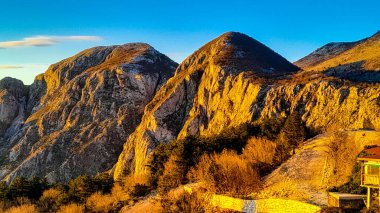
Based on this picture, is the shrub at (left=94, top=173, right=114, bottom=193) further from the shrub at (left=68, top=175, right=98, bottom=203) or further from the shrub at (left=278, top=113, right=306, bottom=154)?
the shrub at (left=278, top=113, right=306, bottom=154)

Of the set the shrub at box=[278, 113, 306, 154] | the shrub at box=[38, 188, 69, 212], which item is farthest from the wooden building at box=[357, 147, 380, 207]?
the shrub at box=[38, 188, 69, 212]

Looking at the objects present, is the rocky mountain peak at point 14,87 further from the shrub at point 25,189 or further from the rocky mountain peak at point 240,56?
the shrub at point 25,189

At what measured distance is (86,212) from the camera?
48.2m

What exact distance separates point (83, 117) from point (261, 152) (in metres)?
79.0

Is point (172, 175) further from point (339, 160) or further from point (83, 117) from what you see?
point (83, 117)

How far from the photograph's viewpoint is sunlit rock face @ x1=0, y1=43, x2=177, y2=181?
10500 centimetres

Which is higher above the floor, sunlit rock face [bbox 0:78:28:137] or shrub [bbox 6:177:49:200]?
sunlit rock face [bbox 0:78:28:137]

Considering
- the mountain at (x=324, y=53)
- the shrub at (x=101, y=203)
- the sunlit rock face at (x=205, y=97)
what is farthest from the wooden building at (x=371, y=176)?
the mountain at (x=324, y=53)

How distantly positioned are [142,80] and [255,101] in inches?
1995

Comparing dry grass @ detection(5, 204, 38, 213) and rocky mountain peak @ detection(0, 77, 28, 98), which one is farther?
rocky mountain peak @ detection(0, 77, 28, 98)

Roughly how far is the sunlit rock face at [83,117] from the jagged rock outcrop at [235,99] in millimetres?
13949

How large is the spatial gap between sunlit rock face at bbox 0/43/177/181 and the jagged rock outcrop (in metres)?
13.9

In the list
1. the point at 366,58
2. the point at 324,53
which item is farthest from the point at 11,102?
the point at 366,58

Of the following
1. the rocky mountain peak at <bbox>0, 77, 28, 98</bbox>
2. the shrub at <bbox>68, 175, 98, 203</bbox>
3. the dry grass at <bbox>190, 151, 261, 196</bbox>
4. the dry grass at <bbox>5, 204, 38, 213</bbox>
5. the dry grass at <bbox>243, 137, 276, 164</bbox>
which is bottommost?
the dry grass at <bbox>5, 204, 38, 213</bbox>
